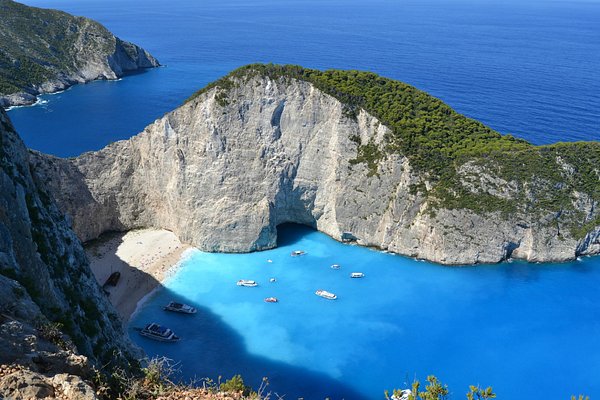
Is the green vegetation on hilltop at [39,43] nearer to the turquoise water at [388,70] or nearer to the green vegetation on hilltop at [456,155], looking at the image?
the turquoise water at [388,70]

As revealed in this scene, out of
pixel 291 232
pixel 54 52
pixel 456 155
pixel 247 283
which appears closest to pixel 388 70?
pixel 456 155

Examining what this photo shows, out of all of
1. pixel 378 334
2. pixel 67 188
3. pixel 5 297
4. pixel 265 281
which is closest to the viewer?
pixel 5 297

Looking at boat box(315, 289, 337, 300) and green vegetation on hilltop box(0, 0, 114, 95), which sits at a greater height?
green vegetation on hilltop box(0, 0, 114, 95)

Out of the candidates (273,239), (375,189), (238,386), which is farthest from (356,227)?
(238,386)

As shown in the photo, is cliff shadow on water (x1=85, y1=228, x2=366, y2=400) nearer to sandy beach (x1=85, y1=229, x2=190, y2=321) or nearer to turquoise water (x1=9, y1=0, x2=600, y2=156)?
sandy beach (x1=85, y1=229, x2=190, y2=321)

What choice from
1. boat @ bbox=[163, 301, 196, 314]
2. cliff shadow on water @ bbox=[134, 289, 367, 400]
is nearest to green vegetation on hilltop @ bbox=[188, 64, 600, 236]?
boat @ bbox=[163, 301, 196, 314]

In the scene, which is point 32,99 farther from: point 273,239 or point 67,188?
point 273,239

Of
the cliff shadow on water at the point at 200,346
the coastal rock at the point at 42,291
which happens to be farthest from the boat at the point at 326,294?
the coastal rock at the point at 42,291
